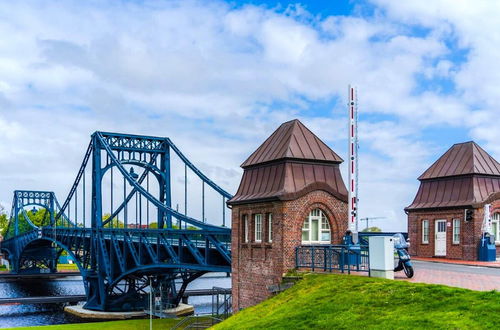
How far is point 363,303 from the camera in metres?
17.3

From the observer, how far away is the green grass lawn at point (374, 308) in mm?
14562

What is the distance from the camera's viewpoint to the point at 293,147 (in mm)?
25703

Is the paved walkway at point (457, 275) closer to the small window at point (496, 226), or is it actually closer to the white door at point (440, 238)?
the white door at point (440, 238)

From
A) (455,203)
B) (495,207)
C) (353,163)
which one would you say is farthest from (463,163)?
(353,163)

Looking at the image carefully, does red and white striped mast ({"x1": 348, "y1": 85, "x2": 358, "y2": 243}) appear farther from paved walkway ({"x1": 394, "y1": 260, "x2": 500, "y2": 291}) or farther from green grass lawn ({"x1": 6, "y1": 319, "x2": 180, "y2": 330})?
green grass lawn ({"x1": 6, "y1": 319, "x2": 180, "y2": 330})

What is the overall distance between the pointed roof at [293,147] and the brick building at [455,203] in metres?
9.38

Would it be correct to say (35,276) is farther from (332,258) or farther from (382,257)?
(382,257)

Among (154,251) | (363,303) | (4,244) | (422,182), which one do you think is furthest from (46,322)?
(4,244)

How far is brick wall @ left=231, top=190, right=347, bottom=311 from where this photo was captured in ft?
80.2

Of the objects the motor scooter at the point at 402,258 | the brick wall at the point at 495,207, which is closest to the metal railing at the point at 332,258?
the motor scooter at the point at 402,258

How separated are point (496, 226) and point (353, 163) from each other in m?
12.7

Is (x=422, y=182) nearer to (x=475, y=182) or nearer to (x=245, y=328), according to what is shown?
(x=475, y=182)

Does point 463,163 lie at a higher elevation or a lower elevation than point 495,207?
higher

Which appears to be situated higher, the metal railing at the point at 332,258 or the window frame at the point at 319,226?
the window frame at the point at 319,226
